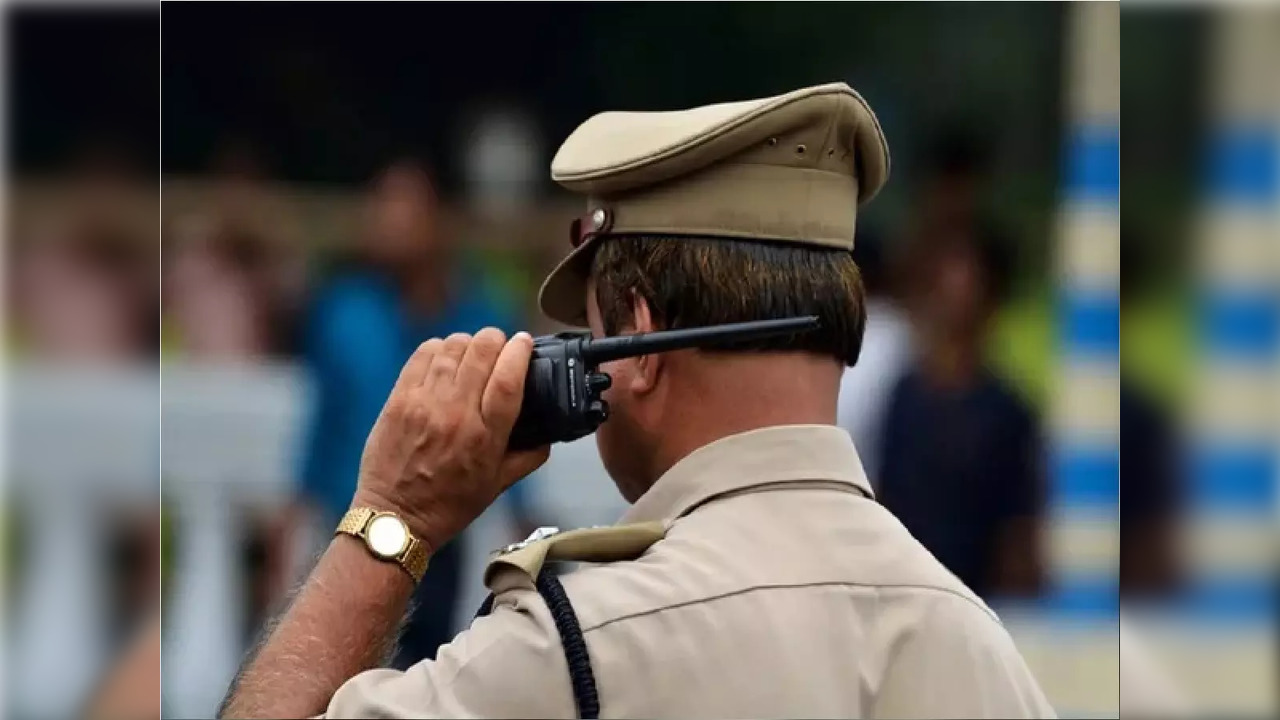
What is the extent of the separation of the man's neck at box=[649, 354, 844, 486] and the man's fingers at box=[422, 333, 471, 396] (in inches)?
8.6

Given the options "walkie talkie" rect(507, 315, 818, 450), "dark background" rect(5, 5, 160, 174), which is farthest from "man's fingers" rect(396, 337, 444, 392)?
"dark background" rect(5, 5, 160, 174)

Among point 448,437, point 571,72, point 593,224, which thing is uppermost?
point 571,72

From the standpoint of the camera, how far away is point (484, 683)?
4.45 feet

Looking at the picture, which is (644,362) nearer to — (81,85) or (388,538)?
(388,538)

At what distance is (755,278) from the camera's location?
5.08ft

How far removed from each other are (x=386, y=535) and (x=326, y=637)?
115 mm

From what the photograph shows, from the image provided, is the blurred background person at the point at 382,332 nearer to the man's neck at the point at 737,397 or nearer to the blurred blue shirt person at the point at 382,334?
the blurred blue shirt person at the point at 382,334

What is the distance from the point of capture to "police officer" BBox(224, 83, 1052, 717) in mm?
1399

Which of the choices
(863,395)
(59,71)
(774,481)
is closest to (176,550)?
(863,395)

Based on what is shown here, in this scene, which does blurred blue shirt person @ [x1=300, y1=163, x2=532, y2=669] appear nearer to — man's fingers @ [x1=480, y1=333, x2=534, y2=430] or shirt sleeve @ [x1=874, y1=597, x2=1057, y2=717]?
man's fingers @ [x1=480, y1=333, x2=534, y2=430]

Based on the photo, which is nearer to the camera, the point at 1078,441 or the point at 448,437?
the point at 448,437

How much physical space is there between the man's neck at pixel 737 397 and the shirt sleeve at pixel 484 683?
0.90ft

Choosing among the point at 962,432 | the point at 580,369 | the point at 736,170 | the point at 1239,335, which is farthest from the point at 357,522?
the point at 962,432

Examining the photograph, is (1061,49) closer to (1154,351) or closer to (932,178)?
(932,178)
